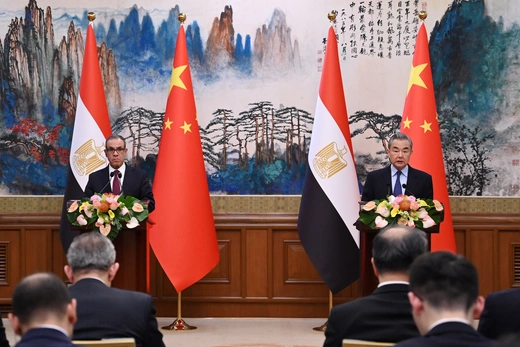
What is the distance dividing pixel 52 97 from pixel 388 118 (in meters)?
3.59

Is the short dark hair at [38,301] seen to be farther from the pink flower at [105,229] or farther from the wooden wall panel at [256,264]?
the wooden wall panel at [256,264]

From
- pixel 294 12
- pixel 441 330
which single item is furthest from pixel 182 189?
pixel 441 330

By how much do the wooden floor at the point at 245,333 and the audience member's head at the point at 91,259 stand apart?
3.74 meters

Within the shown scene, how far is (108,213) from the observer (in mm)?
6156

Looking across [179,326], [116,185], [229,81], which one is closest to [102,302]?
[116,185]

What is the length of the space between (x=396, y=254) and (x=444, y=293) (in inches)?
30.6

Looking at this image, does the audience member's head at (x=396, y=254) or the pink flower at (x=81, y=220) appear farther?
the pink flower at (x=81, y=220)

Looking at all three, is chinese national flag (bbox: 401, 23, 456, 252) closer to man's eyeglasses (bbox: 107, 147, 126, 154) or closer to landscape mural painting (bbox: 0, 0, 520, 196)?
landscape mural painting (bbox: 0, 0, 520, 196)

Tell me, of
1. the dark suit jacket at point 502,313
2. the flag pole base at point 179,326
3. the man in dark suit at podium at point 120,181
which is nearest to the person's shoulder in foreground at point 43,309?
the dark suit jacket at point 502,313

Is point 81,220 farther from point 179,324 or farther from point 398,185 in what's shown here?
point 398,185

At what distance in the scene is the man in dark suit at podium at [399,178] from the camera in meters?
6.65

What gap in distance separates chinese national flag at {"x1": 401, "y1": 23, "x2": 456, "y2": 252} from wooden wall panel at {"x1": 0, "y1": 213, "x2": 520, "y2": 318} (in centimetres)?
91

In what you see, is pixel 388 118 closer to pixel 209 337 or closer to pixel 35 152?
pixel 209 337

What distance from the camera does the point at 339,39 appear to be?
8.53m
